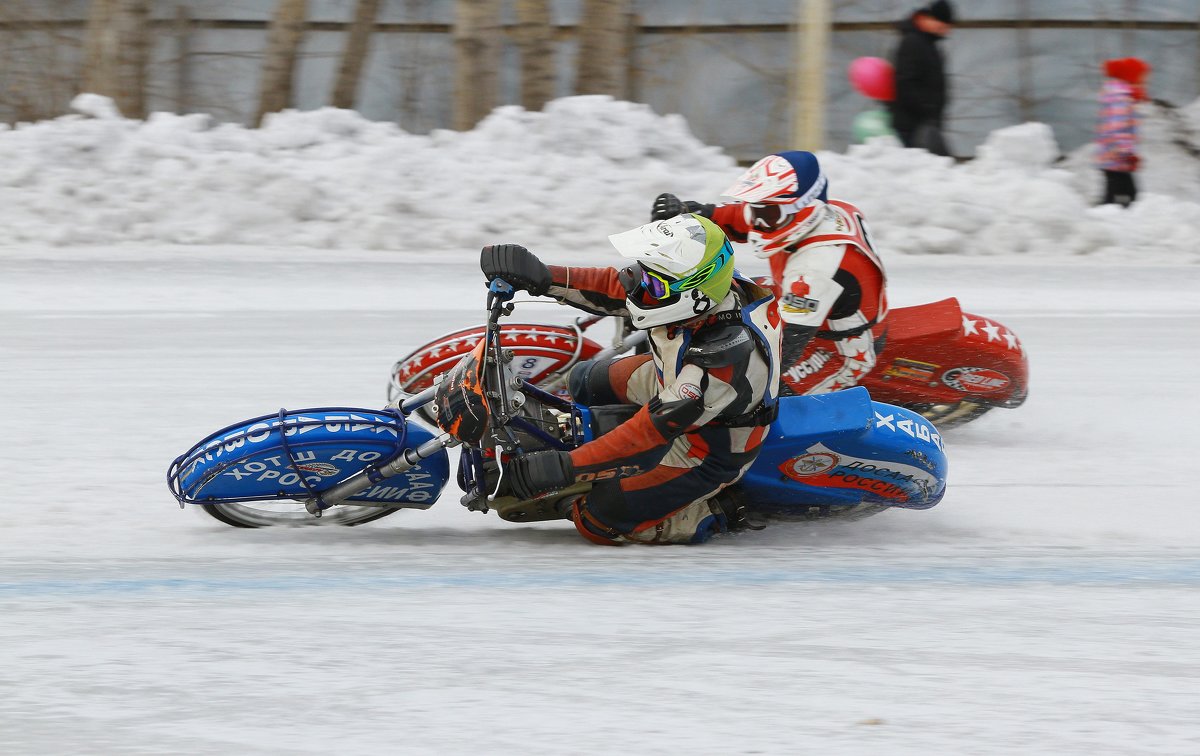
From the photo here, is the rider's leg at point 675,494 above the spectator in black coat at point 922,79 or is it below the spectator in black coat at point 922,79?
below

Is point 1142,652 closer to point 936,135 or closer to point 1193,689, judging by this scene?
point 1193,689

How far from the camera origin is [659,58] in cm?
1675

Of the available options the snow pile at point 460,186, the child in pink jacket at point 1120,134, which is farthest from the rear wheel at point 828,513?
the child in pink jacket at point 1120,134

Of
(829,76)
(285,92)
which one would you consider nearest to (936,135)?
(829,76)

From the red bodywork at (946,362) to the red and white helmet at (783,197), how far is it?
2.87ft

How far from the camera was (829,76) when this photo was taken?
15.9 m

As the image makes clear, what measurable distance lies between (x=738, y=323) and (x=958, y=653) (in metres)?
1.27

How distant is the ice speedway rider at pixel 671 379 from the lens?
4.59 m

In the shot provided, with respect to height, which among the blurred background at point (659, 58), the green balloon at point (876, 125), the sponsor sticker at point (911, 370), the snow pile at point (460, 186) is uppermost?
the blurred background at point (659, 58)

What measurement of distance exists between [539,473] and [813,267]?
6.39 ft

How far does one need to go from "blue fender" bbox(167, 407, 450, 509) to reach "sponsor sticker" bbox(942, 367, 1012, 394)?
2.80m

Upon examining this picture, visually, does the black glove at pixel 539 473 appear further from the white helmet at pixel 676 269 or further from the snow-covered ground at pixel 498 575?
the white helmet at pixel 676 269

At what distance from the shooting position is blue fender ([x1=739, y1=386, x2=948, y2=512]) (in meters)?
5.04

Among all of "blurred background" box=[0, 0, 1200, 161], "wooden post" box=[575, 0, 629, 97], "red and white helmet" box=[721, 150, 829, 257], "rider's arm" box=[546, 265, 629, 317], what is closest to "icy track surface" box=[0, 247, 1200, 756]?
"rider's arm" box=[546, 265, 629, 317]
